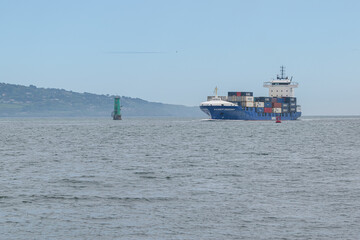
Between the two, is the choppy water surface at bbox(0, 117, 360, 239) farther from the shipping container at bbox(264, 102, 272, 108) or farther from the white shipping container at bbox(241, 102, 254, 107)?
the shipping container at bbox(264, 102, 272, 108)

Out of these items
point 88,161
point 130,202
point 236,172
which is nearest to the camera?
point 130,202

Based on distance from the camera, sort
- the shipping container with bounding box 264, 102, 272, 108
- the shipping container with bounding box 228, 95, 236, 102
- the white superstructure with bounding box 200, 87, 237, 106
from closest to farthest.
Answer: the white superstructure with bounding box 200, 87, 237, 106, the shipping container with bounding box 228, 95, 236, 102, the shipping container with bounding box 264, 102, 272, 108

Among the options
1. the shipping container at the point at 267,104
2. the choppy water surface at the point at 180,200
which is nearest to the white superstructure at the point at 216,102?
the shipping container at the point at 267,104

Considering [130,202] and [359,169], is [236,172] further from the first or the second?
[130,202]

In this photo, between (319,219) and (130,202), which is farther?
(130,202)

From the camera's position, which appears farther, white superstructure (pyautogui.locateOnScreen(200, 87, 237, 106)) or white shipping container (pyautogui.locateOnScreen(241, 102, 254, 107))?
white shipping container (pyautogui.locateOnScreen(241, 102, 254, 107))

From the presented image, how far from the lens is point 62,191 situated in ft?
90.1

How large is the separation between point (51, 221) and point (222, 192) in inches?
379

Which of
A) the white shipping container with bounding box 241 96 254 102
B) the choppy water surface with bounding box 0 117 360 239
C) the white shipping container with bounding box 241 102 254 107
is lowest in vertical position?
the choppy water surface with bounding box 0 117 360 239

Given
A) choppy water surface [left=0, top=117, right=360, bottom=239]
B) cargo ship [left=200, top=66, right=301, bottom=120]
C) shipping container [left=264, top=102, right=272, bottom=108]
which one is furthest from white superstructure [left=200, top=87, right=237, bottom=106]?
choppy water surface [left=0, top=117, right=360, bottom=239]

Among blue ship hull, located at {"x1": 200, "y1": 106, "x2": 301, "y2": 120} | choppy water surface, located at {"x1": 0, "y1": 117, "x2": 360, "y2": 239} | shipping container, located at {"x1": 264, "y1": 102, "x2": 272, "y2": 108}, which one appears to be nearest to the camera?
choppy water surface, located at {"x1": 0, "y1": 117, "x2": 360, "y2": 239}

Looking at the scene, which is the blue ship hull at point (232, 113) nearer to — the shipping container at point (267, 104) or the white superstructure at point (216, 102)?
the white superstructure at point (216, 102)

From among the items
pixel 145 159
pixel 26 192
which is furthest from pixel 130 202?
pixel 145 159

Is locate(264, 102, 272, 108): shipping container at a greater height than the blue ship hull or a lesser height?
greater
